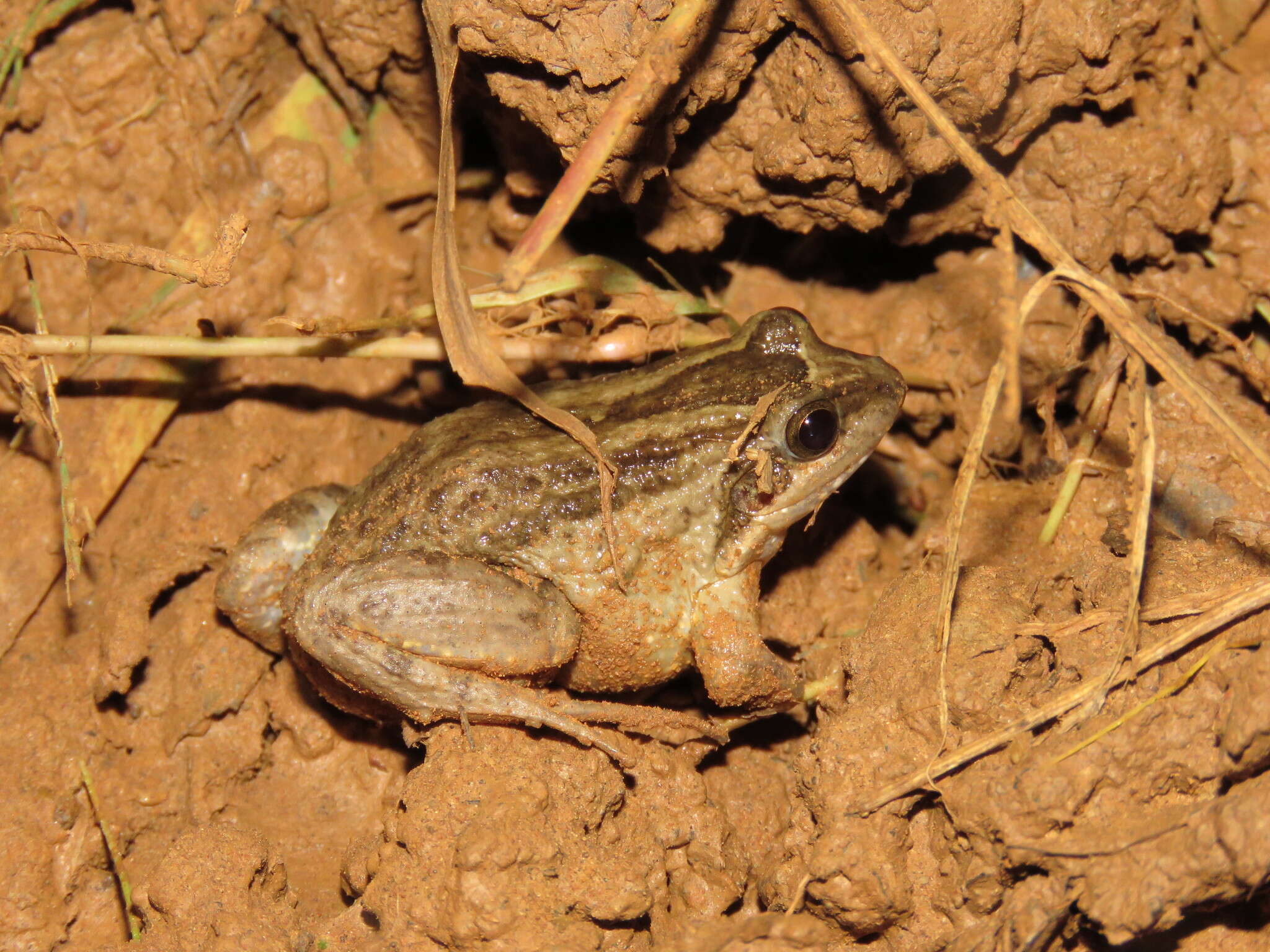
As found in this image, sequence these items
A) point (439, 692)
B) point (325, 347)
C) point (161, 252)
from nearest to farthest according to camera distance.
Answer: point (439, 692) → point (161, 252) → point (325, 347)

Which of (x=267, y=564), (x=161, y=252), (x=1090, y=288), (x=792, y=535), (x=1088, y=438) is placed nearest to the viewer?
(x=1090, y=288)

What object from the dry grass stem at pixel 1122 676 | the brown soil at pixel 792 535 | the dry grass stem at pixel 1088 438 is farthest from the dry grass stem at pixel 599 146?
the dry grass stem at pixel 1088 438

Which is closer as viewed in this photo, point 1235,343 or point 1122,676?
point 1122,676

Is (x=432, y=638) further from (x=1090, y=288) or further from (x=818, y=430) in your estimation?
(x=1090, y=288)

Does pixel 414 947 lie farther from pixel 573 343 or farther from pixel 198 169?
pixel 198 169

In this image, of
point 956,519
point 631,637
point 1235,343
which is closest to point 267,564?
point 631,637

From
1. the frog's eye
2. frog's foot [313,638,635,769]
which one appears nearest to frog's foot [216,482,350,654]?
frog's foot [313,638,635,769]

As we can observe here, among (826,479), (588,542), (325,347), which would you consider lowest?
(588,542)

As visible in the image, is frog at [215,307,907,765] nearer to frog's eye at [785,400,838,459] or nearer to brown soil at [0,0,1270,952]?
frog's eye at [785,400,838,459]
